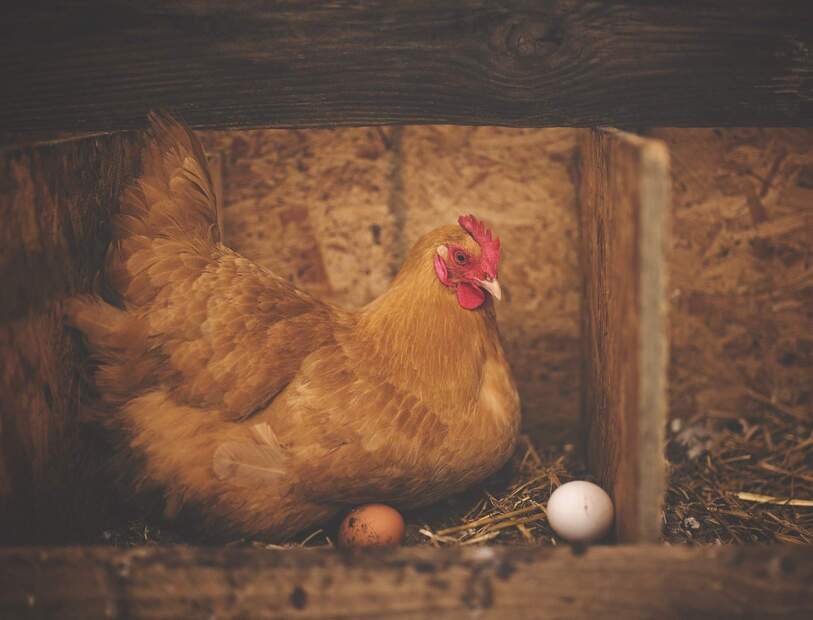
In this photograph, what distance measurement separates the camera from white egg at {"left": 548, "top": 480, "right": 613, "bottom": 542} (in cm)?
155

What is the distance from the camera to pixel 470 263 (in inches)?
72.4

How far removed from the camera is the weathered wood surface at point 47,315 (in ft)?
4.63

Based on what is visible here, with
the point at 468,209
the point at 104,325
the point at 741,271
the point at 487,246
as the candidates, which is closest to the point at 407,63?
the point at 487,246

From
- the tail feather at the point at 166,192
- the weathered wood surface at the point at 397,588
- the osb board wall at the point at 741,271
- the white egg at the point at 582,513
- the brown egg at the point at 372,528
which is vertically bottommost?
the brown egg at the point at 372,528

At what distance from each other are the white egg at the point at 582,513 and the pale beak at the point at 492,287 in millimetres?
473

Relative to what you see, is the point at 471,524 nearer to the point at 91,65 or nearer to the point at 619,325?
the point at 619,325

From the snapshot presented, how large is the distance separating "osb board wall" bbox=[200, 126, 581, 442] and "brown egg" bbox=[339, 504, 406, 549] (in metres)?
0.75

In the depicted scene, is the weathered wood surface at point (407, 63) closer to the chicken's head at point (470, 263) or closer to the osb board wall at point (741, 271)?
the chicken's head at point (470, 263)

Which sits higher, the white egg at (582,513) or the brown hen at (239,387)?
the brown hen at (239,387)

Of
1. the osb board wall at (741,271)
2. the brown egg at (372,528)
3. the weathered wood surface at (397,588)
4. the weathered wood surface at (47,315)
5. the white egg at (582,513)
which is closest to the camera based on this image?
the weathered wood surface at (397,588)

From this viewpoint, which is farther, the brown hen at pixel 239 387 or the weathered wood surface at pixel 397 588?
the brown hen at pixel 239 387

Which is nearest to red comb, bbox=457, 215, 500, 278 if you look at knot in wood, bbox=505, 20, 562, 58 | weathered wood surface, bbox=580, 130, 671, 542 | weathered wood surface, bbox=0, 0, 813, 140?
weathered wood surface, bbox=580, 130, 671, 542

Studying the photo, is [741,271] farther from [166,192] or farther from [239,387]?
[166,192]

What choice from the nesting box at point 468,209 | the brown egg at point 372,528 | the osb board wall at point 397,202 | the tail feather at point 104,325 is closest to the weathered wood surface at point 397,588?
the nesting box at point 468,209
